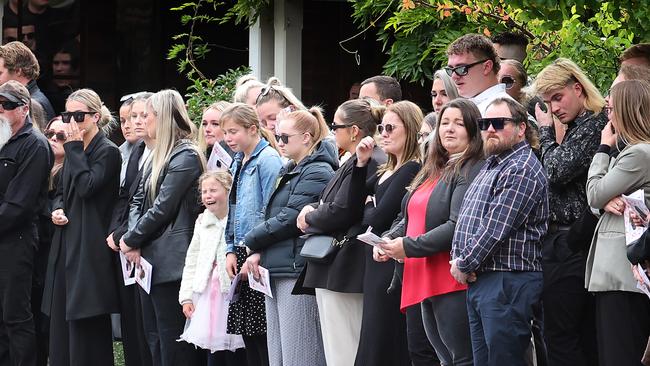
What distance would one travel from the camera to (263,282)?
28.6ft

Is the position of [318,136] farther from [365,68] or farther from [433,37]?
[365,68]

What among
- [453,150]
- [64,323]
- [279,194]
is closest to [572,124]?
[453,150]

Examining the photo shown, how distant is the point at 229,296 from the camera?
8961 mm

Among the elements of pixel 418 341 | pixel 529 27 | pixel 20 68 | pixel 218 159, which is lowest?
pixel 418 341

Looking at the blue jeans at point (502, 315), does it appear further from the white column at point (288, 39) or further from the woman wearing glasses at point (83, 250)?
the white column at point (288, 39)

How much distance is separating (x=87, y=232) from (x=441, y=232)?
146 inches

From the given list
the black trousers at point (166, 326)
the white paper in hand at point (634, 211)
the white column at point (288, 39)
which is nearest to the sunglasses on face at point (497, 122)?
the white paper in hand at point (634, 211)

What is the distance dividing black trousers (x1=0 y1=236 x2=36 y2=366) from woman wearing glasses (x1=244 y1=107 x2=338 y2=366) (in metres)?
2.27

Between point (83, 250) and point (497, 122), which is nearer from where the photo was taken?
point (497, 122)

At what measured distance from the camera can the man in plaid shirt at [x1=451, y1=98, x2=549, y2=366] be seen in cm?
686

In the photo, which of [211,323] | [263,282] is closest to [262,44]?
[211,323]

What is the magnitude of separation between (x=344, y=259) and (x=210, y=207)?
4.91ft

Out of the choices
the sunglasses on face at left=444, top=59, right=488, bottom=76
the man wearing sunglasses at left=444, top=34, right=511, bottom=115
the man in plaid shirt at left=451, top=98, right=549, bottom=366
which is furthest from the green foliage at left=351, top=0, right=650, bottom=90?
the man in plaid shirt at left=451, top=98, right=549, bottom=366

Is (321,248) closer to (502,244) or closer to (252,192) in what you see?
(252,192)
